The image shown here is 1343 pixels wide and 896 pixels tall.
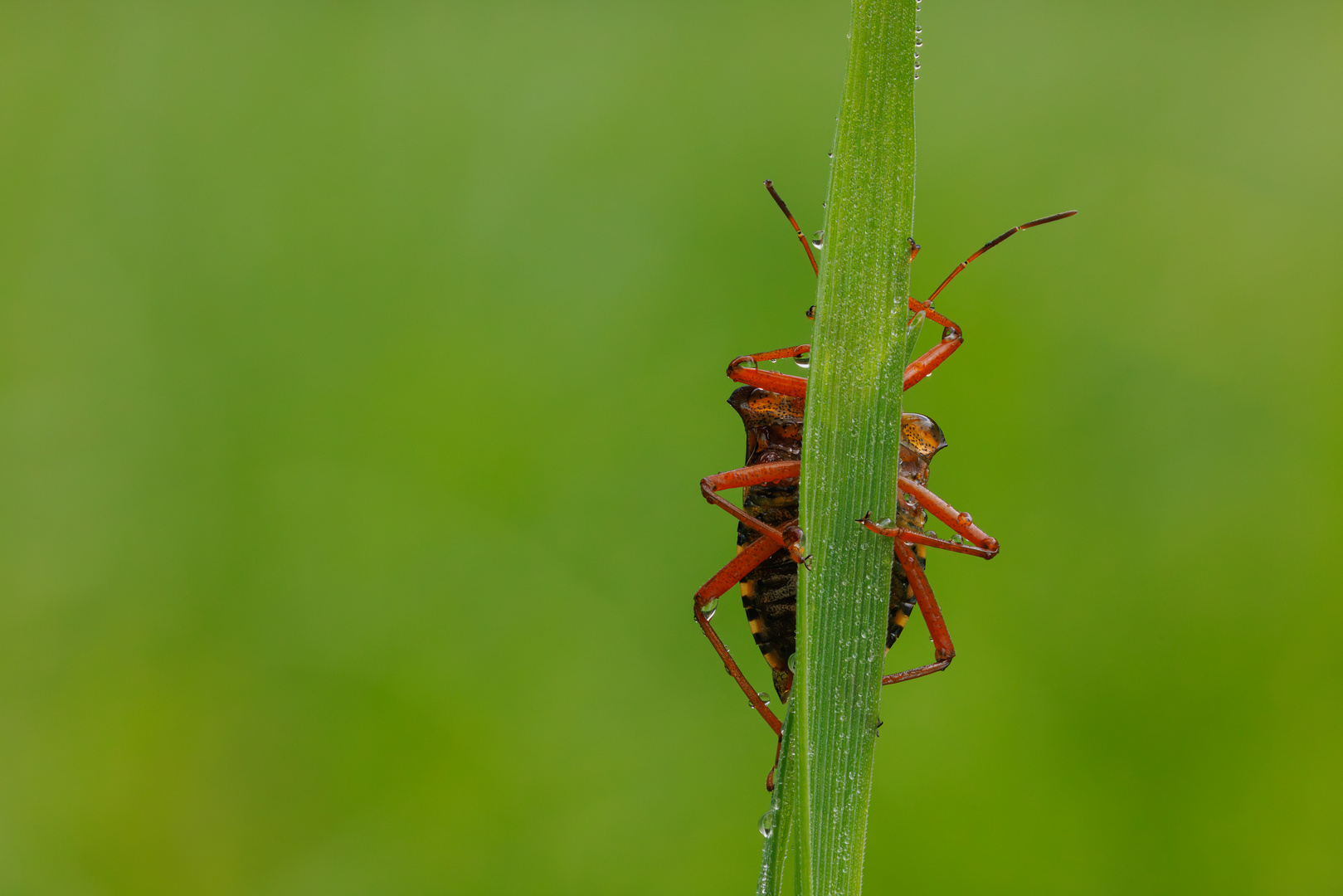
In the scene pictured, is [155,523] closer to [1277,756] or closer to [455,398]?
[455,398]

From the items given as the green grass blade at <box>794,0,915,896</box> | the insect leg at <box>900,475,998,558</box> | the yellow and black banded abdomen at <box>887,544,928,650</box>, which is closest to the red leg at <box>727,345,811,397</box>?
the insect leg at <box>900,475,998,558</box>

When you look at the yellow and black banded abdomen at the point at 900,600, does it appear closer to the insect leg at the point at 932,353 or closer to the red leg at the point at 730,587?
the red leg at the point at 730,587

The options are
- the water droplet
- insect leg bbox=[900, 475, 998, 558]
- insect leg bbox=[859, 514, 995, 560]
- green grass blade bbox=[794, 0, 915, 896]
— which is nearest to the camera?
green grass blade bbox=[794, 0, 915, 896]

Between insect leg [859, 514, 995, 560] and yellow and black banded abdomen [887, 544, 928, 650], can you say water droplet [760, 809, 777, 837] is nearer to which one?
insect leg [859, 514, 995, 560]

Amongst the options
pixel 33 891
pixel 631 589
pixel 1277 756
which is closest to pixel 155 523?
pixel 33 891

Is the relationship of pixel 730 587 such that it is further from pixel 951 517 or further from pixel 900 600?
pixel 951 517

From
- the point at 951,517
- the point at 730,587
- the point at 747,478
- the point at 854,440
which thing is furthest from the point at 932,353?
the point at 854,440

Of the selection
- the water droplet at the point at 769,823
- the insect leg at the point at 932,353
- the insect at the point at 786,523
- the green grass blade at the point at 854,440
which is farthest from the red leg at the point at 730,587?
the green grass blade at the point at 854,440
